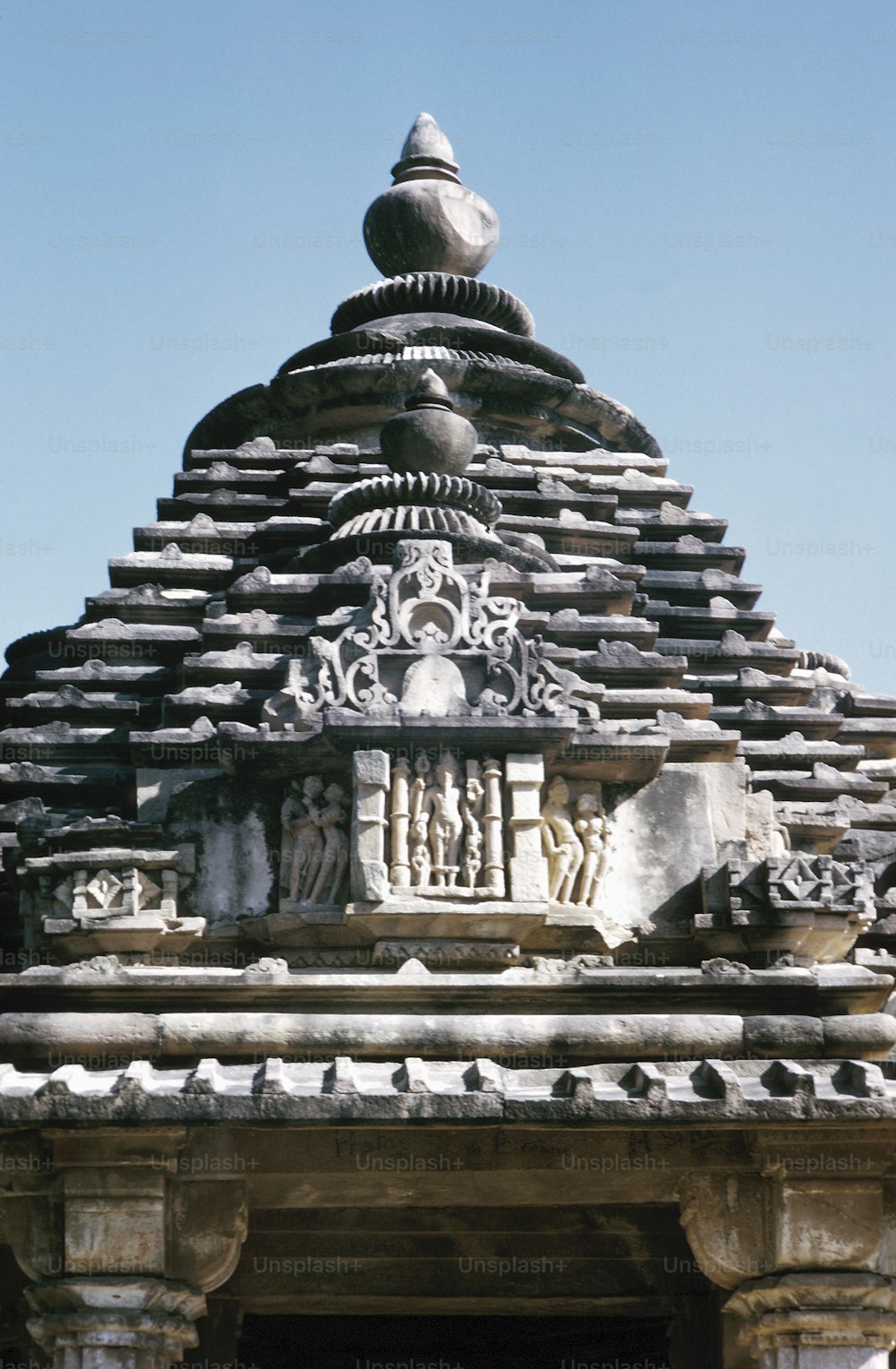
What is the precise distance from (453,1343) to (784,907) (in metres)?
4.81

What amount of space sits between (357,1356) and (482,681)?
5.20 meters

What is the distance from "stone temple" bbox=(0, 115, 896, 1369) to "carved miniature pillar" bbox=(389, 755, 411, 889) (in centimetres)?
3

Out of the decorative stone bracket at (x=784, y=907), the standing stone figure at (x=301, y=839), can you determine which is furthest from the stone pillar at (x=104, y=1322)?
the decorative stone bracket at (x=784, y=907)

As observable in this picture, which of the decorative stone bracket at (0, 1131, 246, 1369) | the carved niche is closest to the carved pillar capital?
the decorative stone bracket at (0, 1131, 246, 1369)

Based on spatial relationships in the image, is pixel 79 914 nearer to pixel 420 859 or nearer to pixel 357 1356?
pixel 420 859

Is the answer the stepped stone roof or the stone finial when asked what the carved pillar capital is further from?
the stone finial

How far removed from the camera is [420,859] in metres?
12.2

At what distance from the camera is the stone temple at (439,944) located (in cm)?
1036

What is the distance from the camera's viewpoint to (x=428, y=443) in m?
15.3

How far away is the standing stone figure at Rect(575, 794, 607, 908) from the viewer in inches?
495

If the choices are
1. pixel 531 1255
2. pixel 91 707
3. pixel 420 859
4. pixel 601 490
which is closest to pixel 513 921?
pixel 420 859

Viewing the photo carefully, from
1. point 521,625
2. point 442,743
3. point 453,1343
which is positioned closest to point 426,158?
point 521,625

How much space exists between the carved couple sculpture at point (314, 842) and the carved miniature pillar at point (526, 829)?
1.01 meters

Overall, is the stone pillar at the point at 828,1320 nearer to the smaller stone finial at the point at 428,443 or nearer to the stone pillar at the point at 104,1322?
the stone pillar at the point at 104,1322
